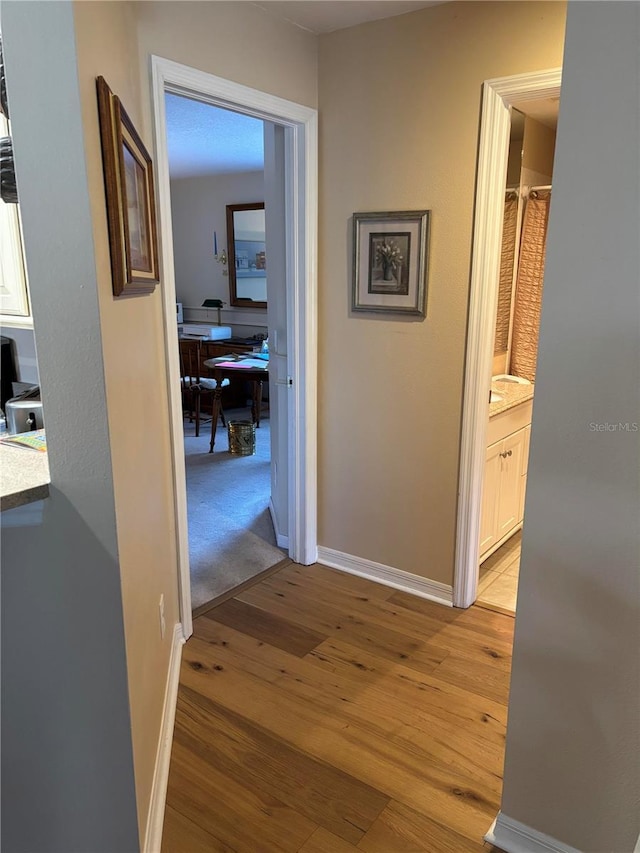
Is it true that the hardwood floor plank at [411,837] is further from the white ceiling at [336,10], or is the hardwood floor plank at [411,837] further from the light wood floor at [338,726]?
the white ceiling at [336,10]

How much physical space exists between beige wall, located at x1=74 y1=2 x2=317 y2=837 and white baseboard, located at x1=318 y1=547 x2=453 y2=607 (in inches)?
39.6

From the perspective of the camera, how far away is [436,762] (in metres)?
1.98

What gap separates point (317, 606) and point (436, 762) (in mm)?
1014

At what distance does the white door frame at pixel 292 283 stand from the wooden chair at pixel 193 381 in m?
2.50

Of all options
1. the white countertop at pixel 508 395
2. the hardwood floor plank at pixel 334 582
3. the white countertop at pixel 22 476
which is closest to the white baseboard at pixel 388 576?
the hardwood floor plank at pixel 334 582

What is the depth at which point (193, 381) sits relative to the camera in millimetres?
5805

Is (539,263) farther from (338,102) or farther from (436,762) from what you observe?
(436,762)

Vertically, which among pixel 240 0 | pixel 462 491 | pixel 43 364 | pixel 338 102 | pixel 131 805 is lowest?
pixel 131 805

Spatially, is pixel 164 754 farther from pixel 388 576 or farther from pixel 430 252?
pixel 430 252

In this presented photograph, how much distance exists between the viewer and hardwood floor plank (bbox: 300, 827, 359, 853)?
5.48 feet

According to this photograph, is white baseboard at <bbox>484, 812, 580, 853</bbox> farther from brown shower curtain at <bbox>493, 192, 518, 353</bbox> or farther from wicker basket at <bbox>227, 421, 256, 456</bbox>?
wicker basket at <bbox>227, 421, 256, 456</bbox>

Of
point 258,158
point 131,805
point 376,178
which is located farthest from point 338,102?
point 258,158

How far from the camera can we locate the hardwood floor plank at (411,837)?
1.68m

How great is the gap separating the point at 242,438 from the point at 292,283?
2.33 m
